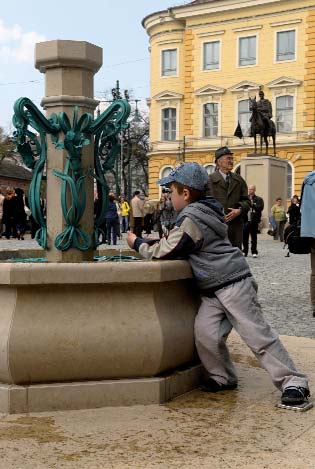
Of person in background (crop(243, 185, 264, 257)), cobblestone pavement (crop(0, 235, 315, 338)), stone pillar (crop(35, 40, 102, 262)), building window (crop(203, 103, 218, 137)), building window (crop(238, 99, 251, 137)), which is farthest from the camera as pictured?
building window (crop(203, 103, 218, 137))

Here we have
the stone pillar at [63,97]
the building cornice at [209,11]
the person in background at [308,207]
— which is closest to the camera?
the stone pillar at [63,97]

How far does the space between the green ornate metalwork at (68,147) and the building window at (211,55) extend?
4432 cm

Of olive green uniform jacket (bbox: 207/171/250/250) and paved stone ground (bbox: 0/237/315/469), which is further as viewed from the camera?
olive green uniform jacket (bbox: 207/171/250/250)

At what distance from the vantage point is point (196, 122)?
48.6 metres

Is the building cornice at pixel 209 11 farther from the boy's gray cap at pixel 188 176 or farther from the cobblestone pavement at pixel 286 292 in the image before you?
the boy's gray cap at pixel 188 176

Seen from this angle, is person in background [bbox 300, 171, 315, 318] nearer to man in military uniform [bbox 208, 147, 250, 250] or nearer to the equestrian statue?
man in military uniform [bbox 208, 147, 250, 250]

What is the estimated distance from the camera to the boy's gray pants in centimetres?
425

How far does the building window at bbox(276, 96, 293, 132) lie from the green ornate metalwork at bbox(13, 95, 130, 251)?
4149cm

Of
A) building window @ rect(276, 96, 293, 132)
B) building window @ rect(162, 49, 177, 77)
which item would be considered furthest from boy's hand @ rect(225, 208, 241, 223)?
building window @ rect(162, 49, 177, 77)

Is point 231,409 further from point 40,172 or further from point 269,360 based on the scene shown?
point 40,172

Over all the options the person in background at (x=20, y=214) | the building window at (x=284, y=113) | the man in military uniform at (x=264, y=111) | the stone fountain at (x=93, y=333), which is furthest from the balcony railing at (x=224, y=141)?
the stone fountain at (x=93, y=333)

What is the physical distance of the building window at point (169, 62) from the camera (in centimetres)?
4902

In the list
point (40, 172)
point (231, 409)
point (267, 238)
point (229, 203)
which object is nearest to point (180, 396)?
point (231, 409)

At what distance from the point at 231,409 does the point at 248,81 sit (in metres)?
44.4
